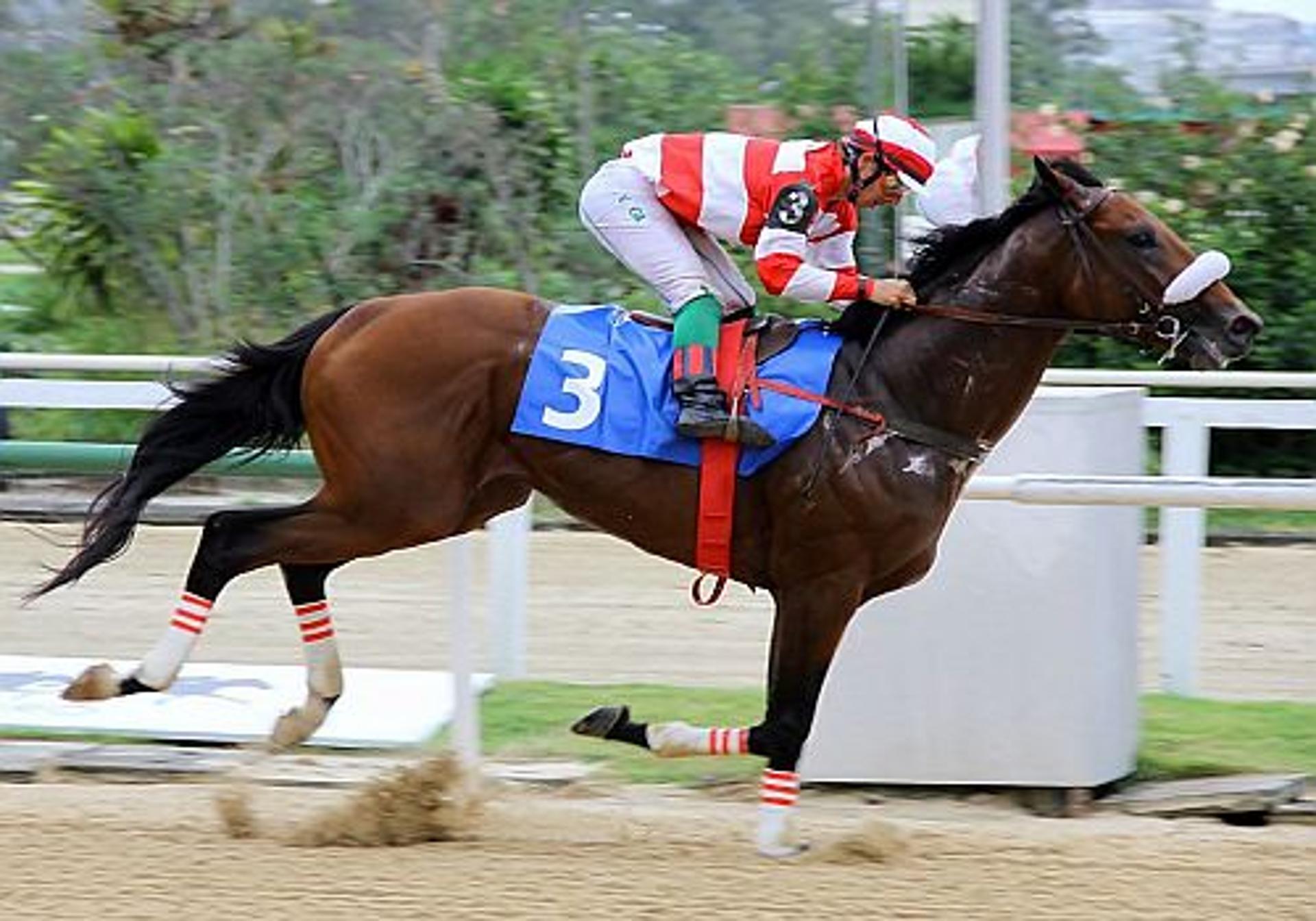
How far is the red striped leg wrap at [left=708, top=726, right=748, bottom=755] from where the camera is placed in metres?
5.68

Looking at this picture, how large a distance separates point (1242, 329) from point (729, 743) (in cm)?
154

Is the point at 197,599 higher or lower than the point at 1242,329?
lower

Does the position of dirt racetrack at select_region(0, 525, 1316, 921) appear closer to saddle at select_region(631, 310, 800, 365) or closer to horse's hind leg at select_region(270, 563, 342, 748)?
horse's hind leg at select_region(270, 563, 342, 748)

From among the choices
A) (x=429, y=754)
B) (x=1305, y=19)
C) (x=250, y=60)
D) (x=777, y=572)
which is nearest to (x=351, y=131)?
(x=250, y=60)

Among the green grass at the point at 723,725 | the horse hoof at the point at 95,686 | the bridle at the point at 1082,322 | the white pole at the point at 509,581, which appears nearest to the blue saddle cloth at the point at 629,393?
the bridle at the point at 1082,322

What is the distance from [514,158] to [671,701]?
6.62m

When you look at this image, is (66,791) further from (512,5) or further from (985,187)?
(512,5)

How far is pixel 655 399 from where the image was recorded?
577cm

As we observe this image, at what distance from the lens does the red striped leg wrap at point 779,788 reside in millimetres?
5617

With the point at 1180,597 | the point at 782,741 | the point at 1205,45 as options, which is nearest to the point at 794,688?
the point at 782,741

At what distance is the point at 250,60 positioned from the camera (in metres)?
13.2

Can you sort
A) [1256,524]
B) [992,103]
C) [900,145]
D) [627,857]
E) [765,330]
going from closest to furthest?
1. [627,857]
2. [900,145]
3. [765,330]
4. [992,103]
5. [1256,524]

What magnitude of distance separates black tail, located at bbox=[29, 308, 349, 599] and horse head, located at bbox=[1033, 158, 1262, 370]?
6.03ft

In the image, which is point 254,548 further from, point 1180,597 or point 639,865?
point 1180,597
